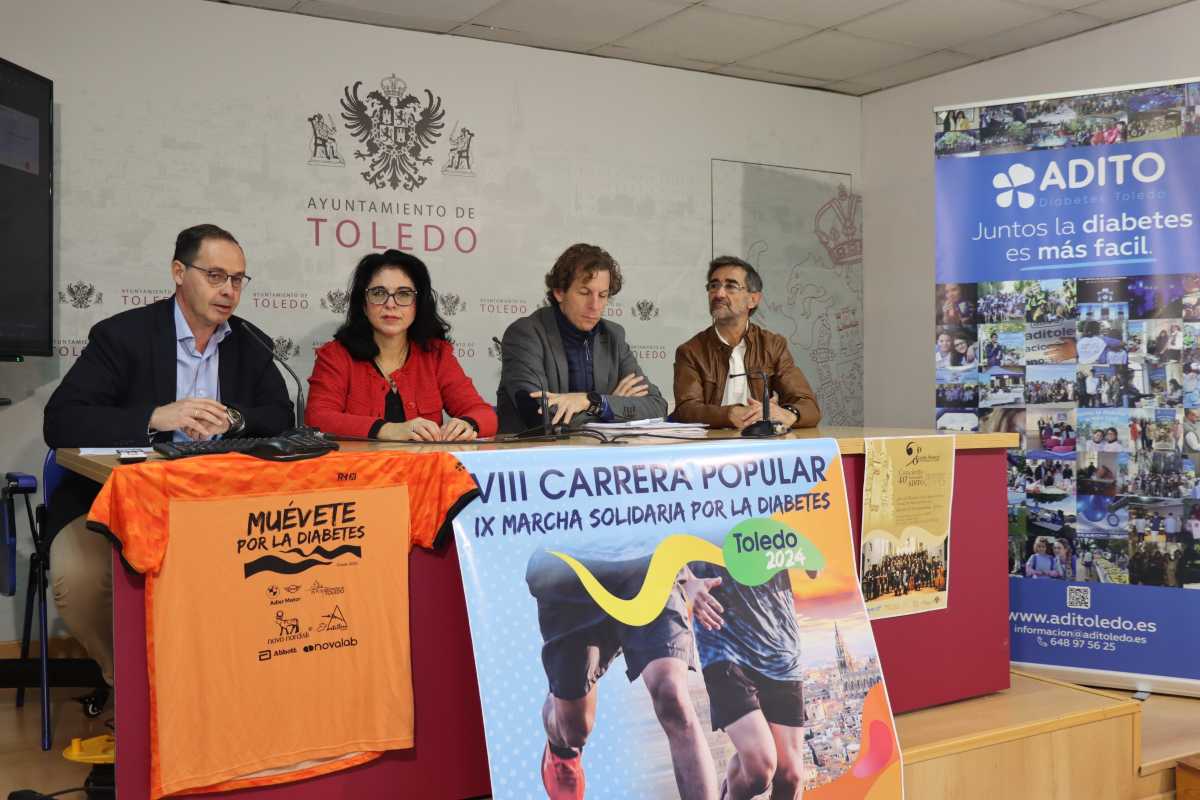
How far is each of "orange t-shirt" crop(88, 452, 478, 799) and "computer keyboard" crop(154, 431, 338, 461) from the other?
0.03 m

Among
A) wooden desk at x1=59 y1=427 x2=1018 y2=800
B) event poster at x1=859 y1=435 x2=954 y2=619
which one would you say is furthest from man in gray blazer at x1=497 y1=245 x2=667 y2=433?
event poster at x1=859 y1=435 x2=954 y2=619

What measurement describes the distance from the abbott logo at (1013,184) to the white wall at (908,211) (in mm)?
1499

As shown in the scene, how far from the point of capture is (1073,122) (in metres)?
3.45

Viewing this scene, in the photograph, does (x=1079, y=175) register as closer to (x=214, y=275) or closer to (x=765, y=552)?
(x=765, y=552)

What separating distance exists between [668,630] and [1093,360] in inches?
82.5

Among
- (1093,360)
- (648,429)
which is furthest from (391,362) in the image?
(1093,360)

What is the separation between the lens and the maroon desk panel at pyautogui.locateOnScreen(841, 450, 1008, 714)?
8.29 feet

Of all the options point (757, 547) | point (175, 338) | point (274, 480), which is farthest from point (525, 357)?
point (274, 480)

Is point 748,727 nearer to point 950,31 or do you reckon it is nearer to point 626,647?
point 626,647

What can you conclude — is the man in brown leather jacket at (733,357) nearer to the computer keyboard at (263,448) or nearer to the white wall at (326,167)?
the white wall at (326,167)

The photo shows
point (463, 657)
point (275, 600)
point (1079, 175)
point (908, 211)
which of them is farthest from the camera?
point (908, 211)

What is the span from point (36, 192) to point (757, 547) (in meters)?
2.66

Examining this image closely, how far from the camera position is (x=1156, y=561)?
331cm

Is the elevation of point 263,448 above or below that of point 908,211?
below
